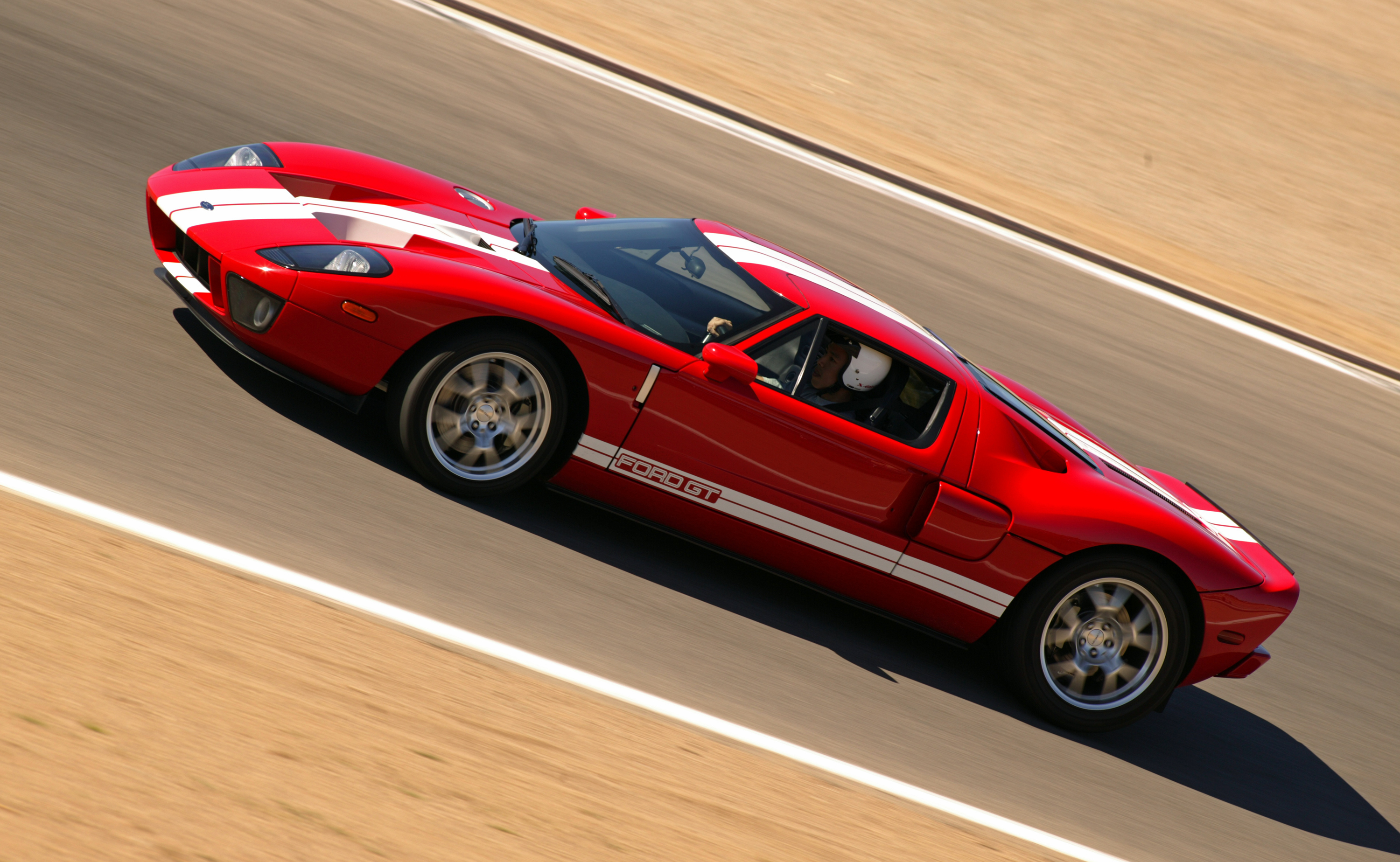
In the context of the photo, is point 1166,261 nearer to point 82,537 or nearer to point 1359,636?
point 1359,636

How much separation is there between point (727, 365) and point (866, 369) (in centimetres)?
72

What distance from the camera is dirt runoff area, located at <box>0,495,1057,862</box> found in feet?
10.5

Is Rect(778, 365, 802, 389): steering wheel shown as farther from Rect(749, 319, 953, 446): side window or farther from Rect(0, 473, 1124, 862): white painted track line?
Rect(0, 473, 1124, 862): white painted track line

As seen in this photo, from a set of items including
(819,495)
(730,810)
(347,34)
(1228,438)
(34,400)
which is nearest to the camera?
(730,810)

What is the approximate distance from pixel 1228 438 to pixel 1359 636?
2.32 meters

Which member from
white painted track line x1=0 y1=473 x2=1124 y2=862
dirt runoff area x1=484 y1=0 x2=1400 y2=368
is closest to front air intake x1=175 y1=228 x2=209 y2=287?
white painted track line x1=0 y1=473 x2=1124 y2=862

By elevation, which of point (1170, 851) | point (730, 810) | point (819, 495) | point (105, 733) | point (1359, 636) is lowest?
point (105, 733)

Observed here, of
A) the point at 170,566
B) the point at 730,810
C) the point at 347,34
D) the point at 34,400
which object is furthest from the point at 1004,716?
the point at 347,34

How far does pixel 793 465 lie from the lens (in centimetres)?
525

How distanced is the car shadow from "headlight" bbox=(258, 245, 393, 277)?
2.69 feet

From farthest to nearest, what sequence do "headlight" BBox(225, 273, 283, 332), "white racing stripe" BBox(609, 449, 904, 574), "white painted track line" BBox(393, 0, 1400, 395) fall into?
"white painted track line" BBox(393, 0, 1400, 395) < "white racing stripe" BBox(609, 449, 904, 574) < "headlight" BBox(225, 273, 283, 332)

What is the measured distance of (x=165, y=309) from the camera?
234 inches

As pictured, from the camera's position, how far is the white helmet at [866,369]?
5402mm

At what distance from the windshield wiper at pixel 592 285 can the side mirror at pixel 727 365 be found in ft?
1.29
